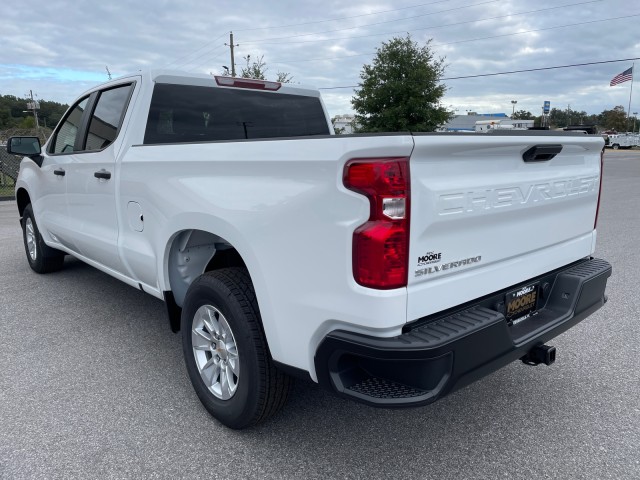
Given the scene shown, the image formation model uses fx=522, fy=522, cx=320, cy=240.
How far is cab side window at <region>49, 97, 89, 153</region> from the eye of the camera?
15.0 feet

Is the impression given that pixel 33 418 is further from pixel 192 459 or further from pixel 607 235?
pixel 607 235

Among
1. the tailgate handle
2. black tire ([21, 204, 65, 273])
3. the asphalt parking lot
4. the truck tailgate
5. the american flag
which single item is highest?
the american flag

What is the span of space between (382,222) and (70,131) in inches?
152

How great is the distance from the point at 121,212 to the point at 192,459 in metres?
1.79

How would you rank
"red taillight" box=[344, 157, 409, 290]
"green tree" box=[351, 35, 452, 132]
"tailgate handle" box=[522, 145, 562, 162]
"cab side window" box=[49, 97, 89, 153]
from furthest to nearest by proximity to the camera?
"green tree" box=[351, 35, 452, 132]
"cab side window" box=[49, 97, 89, 153]
"tailgate handle" box=[522, 145, 562, 162]
"red taillight" box=[344, 157, 409, 290]

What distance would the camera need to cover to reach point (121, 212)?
3.59 m

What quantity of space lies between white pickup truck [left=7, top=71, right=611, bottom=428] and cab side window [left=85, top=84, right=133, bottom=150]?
0.08 meters

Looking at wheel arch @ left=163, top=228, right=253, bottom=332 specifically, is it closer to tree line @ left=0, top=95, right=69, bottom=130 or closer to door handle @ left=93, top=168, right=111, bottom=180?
door handle @ left=93, top=168, right=111, bottom=180

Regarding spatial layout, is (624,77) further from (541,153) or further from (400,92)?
(541,153)

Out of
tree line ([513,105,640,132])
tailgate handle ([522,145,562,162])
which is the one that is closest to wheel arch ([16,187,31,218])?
tailgate handle ([522,145,562,162])

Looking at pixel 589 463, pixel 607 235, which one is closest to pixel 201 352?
Answer: pixel 589 463

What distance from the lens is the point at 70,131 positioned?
4734 mm

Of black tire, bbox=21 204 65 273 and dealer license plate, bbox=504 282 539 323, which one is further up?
dealer license plate, bbox=504 282 539 323

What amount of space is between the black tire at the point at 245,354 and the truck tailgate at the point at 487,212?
82cm
